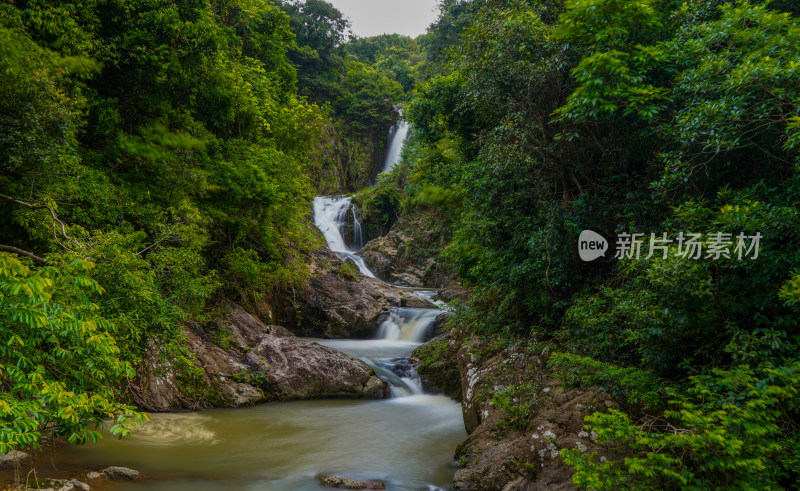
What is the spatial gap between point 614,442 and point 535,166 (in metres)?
4.29

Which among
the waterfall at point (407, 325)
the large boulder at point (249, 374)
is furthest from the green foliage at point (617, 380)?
the waterfall at point (407, 325)

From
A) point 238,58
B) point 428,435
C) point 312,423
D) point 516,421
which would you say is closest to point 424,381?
point 428,435

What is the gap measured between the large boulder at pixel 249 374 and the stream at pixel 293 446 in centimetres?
28

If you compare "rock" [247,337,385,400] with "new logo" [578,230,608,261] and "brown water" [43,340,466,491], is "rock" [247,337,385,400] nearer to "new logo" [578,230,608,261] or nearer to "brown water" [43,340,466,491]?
"brown water" [43,340,466,491]

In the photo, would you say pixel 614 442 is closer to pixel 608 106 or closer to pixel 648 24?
pixel 608 106

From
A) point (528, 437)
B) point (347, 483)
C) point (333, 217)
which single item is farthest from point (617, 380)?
point (333, 217)

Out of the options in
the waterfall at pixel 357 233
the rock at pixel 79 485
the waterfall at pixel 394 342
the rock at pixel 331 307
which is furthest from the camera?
the waterfall at pixel 357 233

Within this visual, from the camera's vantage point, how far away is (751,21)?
14.8ft

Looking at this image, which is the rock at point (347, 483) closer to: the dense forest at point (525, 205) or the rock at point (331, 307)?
the dense forest at point (525, 205)

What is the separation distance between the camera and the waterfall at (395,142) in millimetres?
33688

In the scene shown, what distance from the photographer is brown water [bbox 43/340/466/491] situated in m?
5.59

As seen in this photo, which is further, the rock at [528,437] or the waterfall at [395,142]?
the waterfall at [395,142]

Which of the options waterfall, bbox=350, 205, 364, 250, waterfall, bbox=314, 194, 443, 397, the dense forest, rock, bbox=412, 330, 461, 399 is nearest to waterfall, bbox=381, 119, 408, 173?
waterfall, bbox=350, 205, 364, 250

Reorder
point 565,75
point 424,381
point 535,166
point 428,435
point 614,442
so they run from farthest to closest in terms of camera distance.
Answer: point 424,381, point 428,435, point 535,166, point 565,75, point 614,442
